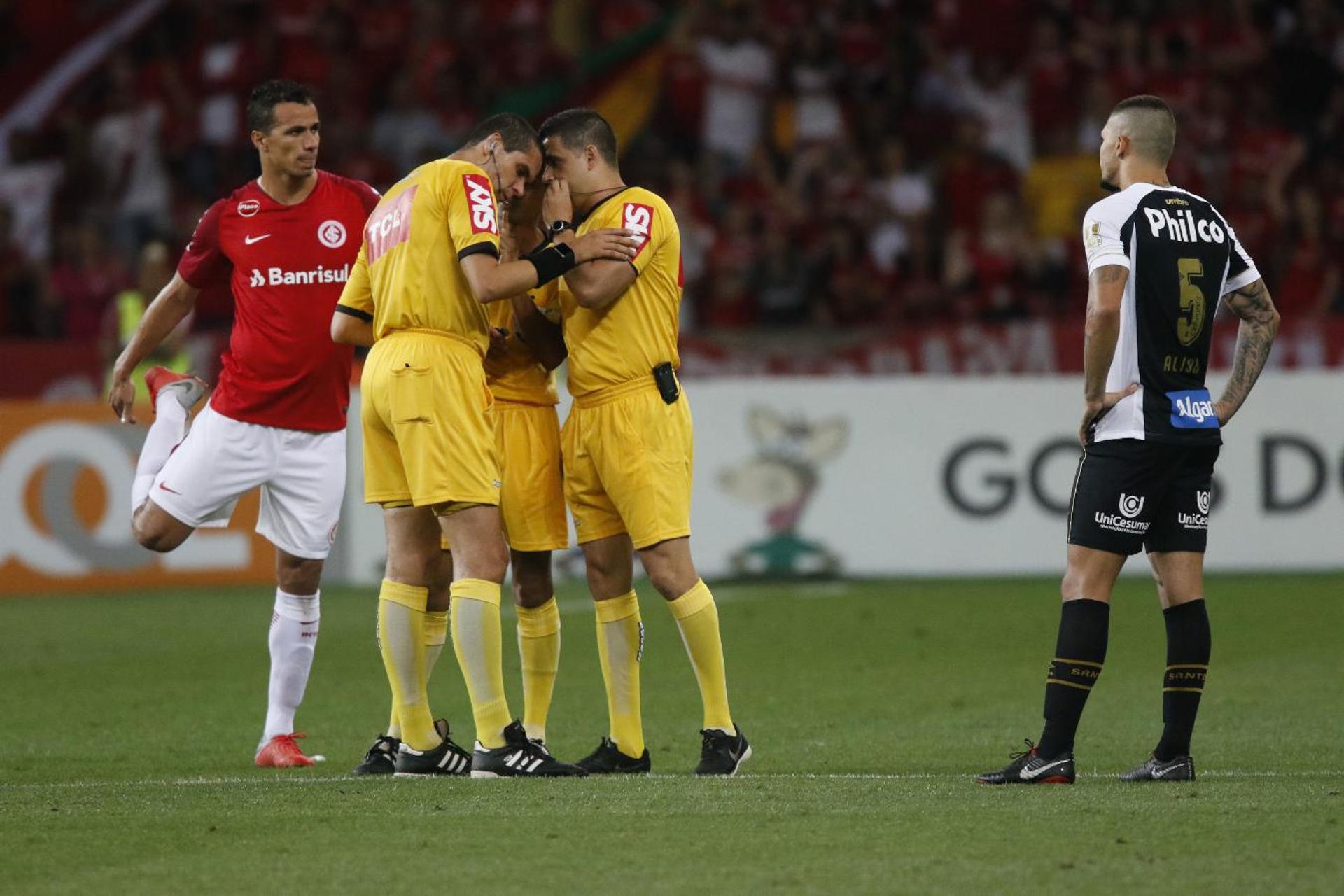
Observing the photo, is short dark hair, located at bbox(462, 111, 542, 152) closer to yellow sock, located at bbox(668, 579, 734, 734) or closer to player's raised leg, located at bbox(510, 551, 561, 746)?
player's raised leg, located at bbox(510, 551, 561, 746)

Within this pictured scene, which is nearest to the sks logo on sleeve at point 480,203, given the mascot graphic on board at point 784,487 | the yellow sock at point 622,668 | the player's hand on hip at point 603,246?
the player's hand on hip at point 603,246

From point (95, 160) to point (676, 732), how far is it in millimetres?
13379

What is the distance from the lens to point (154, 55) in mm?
21047

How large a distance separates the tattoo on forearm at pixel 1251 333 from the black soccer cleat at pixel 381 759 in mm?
2952

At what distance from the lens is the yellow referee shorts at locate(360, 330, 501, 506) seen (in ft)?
20.2

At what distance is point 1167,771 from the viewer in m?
6.00

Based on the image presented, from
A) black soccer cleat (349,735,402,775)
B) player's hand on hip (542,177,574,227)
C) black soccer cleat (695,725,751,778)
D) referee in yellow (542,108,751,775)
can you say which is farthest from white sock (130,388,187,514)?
black soccer cleat (695,725,751,778)

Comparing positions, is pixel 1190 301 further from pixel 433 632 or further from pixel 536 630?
pixel 433 632

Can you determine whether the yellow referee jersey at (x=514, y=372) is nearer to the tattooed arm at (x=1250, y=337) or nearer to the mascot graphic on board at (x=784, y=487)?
the tattooed arm at (x=1250, y=337)

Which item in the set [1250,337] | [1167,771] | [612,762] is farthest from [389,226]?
[1167,771]

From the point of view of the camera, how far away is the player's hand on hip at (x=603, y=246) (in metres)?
6.21

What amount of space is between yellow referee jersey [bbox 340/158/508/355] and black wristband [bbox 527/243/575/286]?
18 cm

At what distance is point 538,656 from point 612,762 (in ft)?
1.54

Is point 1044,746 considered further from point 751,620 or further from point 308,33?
point 308,33
